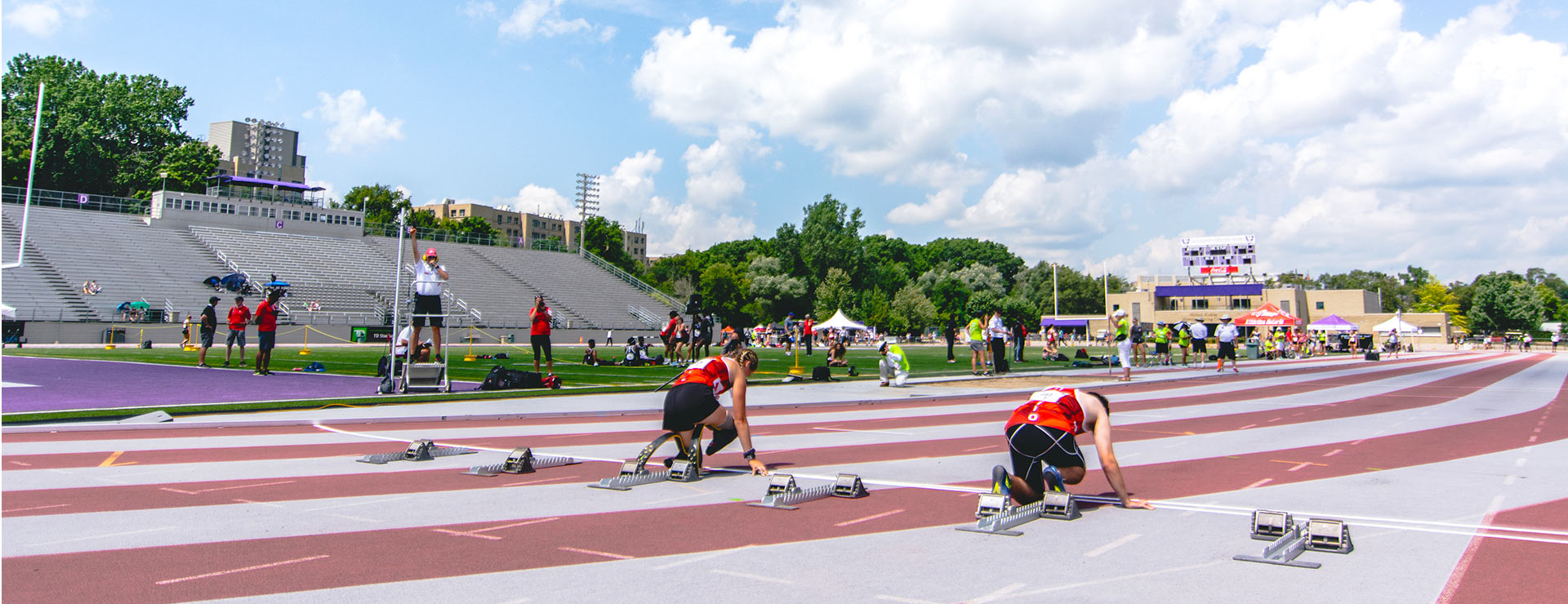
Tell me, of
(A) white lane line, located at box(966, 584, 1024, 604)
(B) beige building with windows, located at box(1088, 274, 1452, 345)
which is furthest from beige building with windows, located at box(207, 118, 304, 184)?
(A) white lane line, located at box(966, 584, 1024, 604)

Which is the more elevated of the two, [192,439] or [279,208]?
[279,208]

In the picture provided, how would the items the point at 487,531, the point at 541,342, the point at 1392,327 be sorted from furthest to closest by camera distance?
the point at 1392,327 → the point at 541,342 → the point at 487,531

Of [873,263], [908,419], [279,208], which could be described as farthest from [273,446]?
[873,263]

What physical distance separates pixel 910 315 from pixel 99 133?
73278 mm

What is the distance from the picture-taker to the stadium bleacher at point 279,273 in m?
45.5

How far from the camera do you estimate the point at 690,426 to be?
302 inches

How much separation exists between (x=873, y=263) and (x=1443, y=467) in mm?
94380

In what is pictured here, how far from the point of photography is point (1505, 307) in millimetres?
97625

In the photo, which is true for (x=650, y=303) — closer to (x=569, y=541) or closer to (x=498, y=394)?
(x=498, y=394)

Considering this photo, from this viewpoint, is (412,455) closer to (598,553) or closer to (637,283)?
(598,553)

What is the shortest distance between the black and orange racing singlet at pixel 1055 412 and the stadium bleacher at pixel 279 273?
48.8m

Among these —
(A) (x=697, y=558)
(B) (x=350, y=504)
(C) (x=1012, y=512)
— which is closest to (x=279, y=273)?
(B) (x=350, y=504)

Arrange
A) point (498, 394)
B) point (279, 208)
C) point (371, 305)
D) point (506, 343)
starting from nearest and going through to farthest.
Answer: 1. point (498, 394)
2. point (506, 343)
3. point (371, 305)
4. point (279, 208)

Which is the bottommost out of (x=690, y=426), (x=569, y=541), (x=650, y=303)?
(x=569, y=541)
